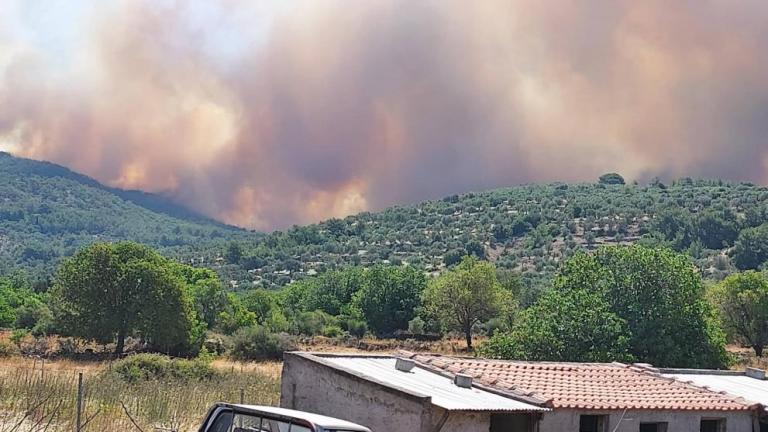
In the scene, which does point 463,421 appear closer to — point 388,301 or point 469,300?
point 469,300

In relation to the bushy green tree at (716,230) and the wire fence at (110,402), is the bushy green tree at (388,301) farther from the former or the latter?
the bushy green tree at (716,230)

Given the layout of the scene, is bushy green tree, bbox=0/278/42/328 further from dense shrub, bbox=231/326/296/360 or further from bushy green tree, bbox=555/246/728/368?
bushy green tree, bbox=555/246/728/368

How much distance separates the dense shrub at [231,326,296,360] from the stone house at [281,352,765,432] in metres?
29.4

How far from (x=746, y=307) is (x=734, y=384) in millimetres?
43551

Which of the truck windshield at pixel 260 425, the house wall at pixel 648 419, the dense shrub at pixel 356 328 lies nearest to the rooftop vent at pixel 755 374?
the house wall at pixel 648 419

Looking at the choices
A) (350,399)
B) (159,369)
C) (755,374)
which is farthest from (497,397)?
(159,369)

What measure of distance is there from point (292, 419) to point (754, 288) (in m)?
62.4

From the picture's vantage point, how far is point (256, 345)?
168 ft

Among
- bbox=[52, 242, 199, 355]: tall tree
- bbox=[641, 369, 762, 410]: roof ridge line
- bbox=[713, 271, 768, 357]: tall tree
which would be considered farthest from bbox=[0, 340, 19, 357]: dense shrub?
bbox=[713, 271, 768, 357]: tall tree

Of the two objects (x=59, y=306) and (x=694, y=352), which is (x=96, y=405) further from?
(x=59, y=306)

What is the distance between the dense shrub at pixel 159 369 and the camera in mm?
33941

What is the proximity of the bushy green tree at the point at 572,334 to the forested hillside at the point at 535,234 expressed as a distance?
7663 centimetres

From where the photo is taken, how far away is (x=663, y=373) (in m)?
25.0

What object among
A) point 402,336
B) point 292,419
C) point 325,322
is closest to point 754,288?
point 402,336
